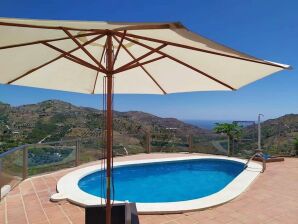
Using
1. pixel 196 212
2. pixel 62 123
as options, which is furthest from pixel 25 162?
pixel 62 123

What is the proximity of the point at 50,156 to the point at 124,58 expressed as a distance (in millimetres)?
4870

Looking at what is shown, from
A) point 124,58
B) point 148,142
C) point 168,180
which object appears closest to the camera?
point 124,58

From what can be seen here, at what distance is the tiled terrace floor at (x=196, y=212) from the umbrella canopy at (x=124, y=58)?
7.43 ft

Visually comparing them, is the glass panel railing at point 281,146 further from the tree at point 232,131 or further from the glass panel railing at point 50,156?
the glass panel railing at point 50,156

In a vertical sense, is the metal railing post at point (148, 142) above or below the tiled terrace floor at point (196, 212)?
above

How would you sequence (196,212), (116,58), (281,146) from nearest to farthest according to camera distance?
1. (116,58)
2. (196,212)
3. (281,146)

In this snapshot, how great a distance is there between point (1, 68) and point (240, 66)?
121 inches

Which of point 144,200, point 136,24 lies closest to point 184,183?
point 144,200

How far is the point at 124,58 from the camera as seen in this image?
13.9 ft

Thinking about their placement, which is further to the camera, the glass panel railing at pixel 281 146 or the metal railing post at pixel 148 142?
the metal railing post at pixel 148 142

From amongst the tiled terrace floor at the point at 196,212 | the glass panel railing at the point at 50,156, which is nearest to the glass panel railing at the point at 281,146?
the tiled terrace floor at the point at 196,212

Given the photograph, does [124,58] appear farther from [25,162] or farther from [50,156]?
[50,156]

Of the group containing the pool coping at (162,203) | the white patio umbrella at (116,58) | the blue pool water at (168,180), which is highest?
the white patio umbrella at (116,58)

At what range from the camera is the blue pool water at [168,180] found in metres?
7.39
